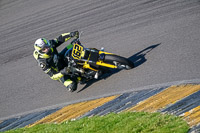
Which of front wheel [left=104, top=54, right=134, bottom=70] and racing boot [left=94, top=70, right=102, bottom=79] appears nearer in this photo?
front wheel [left=104, top=54, right=134, bottom=70]

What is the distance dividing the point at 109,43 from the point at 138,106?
414cm

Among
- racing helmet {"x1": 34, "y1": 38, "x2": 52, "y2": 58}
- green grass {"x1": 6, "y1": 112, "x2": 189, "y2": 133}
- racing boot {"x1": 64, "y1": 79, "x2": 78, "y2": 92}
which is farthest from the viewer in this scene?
racing boot {"x1": 64, "y1": 79, "x2": 78, "y2": 92}

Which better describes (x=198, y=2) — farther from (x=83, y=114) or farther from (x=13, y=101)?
(x=13, y=101)

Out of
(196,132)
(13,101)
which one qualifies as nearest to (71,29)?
(13,101)

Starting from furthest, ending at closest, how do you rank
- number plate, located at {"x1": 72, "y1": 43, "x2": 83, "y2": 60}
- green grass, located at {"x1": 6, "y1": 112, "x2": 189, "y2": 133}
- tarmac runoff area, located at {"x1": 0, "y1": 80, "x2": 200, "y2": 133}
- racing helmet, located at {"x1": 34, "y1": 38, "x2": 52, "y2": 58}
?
racing helmet, located at {"x1": 34, "y1": 38, "x2": 52, "y2": 58}
number plate, located at {"x1": 72, "y1": 43, "x2": 83, "y2": 60}
tarmac runoff area, located at {"x1": 0, "y1": 80, "x2": 200, "y2": 133}
green grass, located at {"x1": 6, "y1": 112, "x2": 189, "y2": 133}

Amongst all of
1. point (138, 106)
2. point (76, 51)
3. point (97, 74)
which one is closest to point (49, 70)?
point (76, 51)

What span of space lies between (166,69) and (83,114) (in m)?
2.22

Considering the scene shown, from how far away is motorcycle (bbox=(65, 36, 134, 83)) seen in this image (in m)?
8.86

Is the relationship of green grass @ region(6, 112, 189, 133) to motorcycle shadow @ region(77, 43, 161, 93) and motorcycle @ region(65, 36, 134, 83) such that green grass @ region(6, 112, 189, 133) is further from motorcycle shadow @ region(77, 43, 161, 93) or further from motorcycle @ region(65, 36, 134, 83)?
motorcycle shadow @ region(77, 43, 161, 93)

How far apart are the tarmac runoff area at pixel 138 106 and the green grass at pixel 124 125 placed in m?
0.22

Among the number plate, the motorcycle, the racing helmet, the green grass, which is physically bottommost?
the green grass

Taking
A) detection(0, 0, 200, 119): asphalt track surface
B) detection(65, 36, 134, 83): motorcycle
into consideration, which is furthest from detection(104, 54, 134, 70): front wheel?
detection(0, 0, 200, 119): asphalt track surface

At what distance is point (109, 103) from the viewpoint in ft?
27.0

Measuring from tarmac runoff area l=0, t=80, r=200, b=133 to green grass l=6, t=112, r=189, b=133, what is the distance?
0.22 metres
